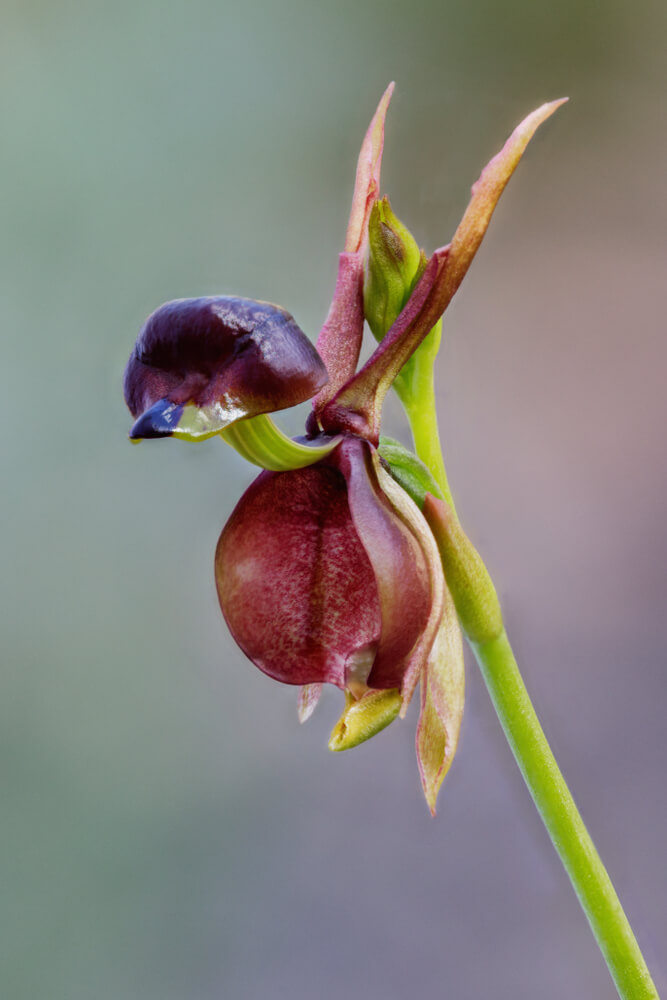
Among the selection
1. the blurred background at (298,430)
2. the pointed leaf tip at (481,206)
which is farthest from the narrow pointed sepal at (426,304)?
the blurred background at (298,430)

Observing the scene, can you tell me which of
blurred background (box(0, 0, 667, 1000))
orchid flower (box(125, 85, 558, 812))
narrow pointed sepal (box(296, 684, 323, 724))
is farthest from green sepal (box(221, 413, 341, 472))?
blurred background (box(0, 0, 667, 1000))

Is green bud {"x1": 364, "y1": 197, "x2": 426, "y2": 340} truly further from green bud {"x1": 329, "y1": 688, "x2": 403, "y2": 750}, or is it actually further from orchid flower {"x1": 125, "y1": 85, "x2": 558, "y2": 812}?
green bud {"x1": 329, "y1": 688, "x2": 403, "y2": 750}

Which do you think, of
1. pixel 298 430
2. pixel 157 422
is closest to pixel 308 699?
pixel 157 422

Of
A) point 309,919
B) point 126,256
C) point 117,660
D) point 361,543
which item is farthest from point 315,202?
point 361,543

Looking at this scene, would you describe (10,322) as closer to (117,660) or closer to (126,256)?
(126,256)

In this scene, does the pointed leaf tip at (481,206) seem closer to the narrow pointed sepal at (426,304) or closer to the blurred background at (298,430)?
the narrow pointed sepal at (426,304)
